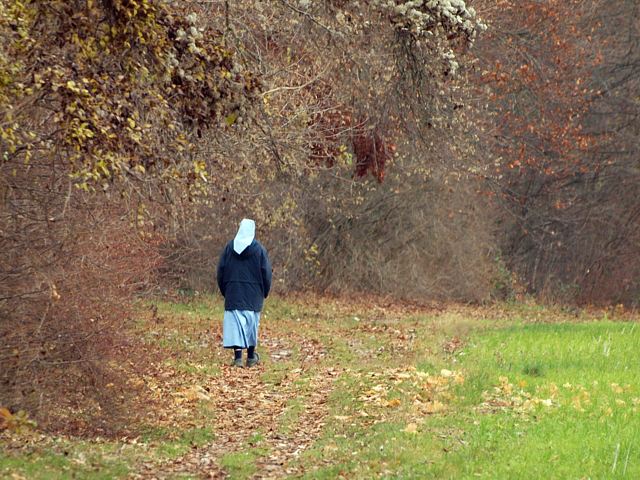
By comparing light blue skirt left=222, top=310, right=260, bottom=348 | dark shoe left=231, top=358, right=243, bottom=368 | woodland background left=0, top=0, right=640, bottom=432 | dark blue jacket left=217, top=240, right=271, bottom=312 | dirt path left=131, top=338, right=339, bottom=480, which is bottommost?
dirt path left=131, top=338, right=339, bottom=480

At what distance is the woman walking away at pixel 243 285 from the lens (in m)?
17.0

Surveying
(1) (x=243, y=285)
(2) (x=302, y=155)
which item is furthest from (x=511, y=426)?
(2) (x=302, y=155)

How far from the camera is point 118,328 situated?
1273 cm

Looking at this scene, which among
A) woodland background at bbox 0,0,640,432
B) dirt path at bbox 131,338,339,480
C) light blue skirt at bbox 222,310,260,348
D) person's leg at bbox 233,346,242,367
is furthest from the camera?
person's leg at bbox 233,346,242,367

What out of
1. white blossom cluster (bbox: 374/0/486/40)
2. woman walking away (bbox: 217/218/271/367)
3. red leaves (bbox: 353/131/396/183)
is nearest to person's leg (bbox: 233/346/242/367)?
woman walking away (bbox: 217/218/271/367)

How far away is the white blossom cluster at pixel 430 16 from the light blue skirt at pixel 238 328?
6.37 meters

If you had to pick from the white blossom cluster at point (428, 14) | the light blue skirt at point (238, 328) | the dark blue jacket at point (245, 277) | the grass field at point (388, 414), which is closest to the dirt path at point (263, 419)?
the grass field at point (388, 414)

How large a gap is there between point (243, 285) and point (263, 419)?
4.10 m

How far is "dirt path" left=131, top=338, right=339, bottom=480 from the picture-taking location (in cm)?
1062

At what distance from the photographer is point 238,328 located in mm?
16953

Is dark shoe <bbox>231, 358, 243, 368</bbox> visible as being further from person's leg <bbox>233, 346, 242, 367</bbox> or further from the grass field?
the grass field

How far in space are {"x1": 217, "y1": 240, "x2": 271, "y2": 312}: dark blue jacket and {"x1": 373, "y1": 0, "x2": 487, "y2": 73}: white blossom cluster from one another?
6.05 metres

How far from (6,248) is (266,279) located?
6605mm

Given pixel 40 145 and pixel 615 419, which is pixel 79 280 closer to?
pixel 40 145
